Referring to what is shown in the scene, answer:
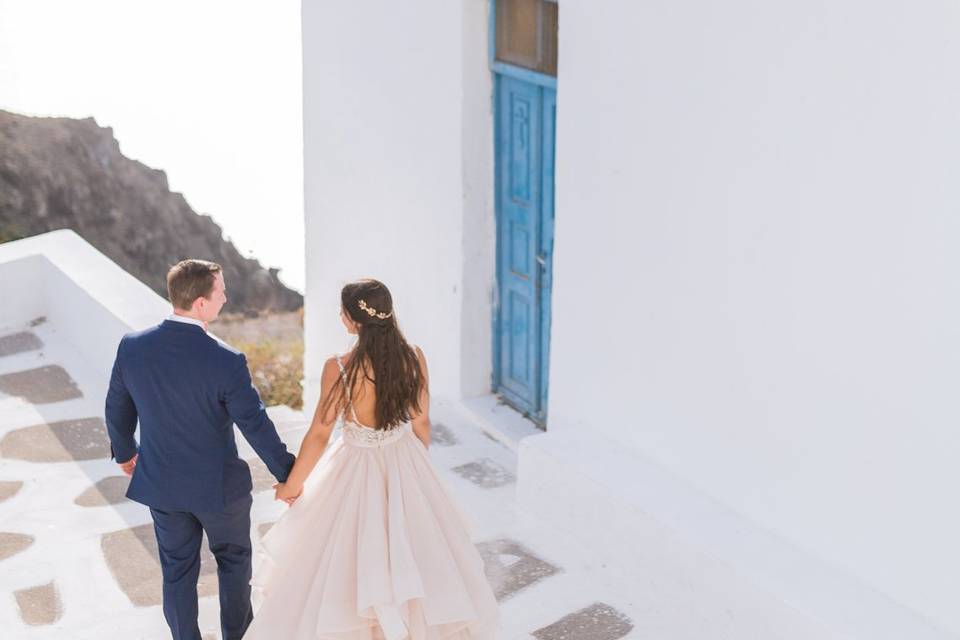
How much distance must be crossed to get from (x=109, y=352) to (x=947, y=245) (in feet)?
16.6

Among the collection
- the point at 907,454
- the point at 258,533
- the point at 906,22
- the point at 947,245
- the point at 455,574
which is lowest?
the point at 258,533

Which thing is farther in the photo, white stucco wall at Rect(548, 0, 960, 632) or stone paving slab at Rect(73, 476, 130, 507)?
stone paving slab at Rect(73, 476, 130, 507)

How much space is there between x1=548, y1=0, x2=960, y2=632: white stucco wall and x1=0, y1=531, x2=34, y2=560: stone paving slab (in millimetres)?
2700

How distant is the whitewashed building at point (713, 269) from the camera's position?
14.2 ft

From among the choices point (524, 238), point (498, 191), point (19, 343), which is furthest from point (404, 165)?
point (19, 343)

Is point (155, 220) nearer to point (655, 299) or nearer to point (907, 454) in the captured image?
point (655, 299)

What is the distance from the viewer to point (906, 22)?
164 inches

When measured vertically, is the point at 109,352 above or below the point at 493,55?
below

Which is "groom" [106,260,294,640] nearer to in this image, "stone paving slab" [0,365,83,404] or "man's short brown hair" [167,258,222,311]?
"man's short brown hair" [167,258,222,311]

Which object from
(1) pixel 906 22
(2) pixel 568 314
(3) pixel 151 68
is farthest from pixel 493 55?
(3) pixel 151 68

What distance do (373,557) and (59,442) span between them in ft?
10.5

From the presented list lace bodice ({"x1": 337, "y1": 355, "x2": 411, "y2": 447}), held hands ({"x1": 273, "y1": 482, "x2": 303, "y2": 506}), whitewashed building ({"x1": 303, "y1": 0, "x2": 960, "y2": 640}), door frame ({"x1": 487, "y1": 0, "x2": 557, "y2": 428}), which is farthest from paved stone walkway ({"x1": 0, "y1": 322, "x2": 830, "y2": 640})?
lace bodice ({"x1": 337, "y1": 355, "x2": 411, "y2": 447})

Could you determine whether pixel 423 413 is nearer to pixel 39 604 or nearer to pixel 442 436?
pixel 39 604

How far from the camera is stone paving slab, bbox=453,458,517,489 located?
21.0 ft
